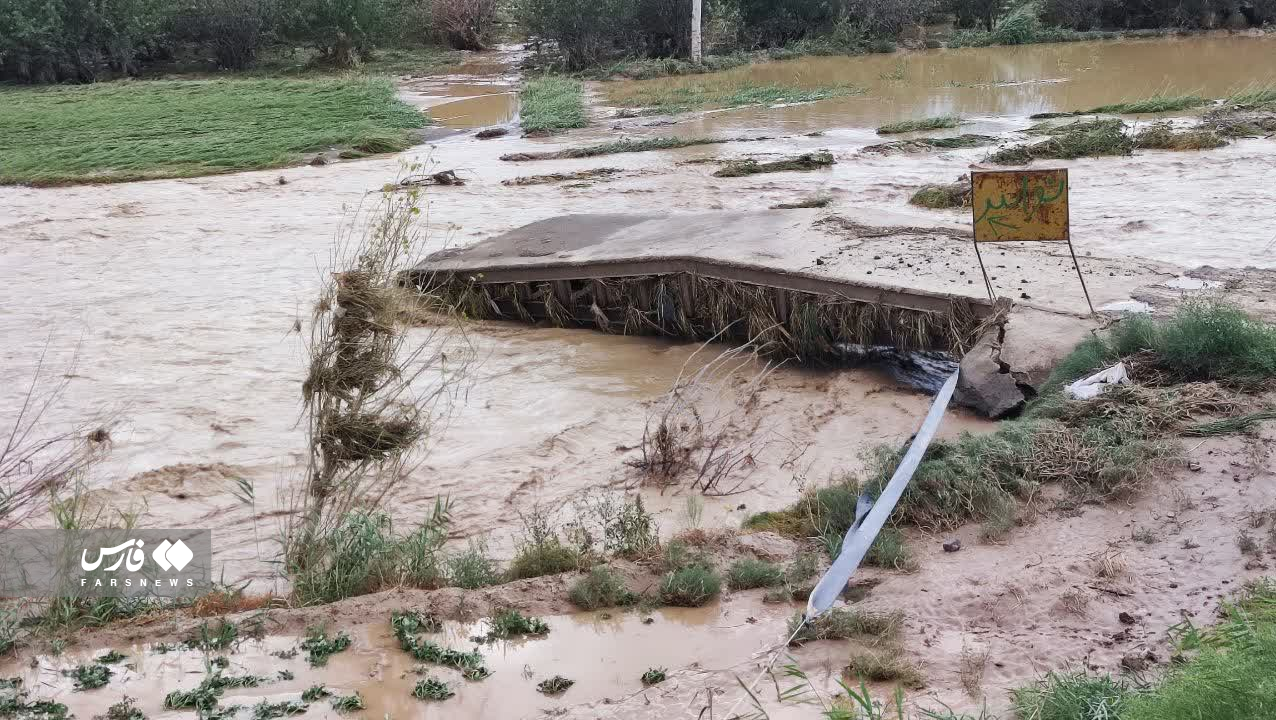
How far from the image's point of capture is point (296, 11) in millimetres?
30438

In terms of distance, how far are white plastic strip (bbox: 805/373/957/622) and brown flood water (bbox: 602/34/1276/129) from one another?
13.8 m

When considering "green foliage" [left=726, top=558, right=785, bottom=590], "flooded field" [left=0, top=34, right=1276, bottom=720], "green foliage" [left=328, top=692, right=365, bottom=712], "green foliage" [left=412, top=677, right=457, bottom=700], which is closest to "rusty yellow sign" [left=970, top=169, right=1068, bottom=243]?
"flooded field" [left=0, top=34, right=1276, bottom=720]

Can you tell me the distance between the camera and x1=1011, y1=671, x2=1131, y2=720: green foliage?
3439 mm

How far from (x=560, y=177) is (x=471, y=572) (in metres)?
10.6

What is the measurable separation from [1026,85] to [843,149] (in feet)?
26.9

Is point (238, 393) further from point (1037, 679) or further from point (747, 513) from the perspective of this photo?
point (1037, 679)

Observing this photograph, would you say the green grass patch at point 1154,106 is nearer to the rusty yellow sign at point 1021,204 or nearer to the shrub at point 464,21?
the rusty yellow sign at point 1021,204

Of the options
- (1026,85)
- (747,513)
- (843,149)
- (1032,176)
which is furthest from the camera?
(1026,85)

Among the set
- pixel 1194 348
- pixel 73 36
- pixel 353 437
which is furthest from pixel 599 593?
pixel 73 36

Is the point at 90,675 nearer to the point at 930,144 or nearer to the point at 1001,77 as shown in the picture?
the point at 930,144

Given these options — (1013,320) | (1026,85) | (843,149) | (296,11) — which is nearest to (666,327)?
(1013,320)

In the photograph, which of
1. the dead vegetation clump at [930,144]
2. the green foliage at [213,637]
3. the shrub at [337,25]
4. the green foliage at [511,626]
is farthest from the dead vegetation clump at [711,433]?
the shrub at [337,25]

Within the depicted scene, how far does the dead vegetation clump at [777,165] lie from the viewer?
14.8 m

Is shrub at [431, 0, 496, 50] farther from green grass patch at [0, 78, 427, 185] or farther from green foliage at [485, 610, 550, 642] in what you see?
green foliage at [485, 610, 550, 642]
